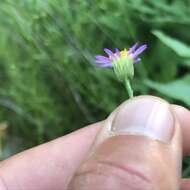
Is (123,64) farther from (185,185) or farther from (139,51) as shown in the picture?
(185,185)

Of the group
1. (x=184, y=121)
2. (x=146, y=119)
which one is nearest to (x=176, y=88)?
(x=184, y=121)

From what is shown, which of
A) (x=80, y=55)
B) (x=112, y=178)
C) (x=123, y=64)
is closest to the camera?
(x=112, y=178)

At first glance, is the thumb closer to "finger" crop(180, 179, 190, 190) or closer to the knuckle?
the knuckle

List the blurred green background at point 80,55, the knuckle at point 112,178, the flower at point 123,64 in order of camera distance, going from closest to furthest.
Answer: the knuckle at point 112,178 → the flower at point 123,64 → the blurred green background at point 80,55

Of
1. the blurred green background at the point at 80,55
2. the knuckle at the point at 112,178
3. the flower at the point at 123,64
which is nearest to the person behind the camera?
the knuckle at the point at 112,178

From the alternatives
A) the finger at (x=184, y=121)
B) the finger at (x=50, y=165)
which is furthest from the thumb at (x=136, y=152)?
the finger at (x=50, y=165)

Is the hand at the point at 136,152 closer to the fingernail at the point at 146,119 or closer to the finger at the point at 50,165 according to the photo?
the fingernail at the point at 146,119
